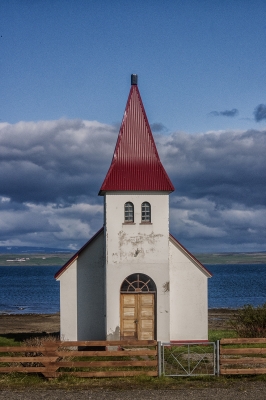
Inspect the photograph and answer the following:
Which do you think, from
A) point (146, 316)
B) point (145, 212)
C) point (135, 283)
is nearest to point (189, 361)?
point (146, 316)

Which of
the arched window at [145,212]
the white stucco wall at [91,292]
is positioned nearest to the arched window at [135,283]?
the white stucco wall at [91,292]

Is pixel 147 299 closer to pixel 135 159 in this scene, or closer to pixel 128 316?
pixel 128 316

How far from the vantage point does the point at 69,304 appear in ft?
86.9

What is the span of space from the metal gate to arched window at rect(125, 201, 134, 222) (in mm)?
5651

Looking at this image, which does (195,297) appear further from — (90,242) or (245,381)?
(245,381)

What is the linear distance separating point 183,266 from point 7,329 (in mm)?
17931

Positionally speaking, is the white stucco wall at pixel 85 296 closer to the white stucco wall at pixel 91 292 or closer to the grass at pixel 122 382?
the white stucco wall at pixel 91 292

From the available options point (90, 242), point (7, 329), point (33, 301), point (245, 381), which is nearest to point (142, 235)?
point (90, 242)

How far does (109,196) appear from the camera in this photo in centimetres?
2512

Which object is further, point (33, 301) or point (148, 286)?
point (33, 301)

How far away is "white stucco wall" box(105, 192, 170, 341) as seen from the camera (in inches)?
974

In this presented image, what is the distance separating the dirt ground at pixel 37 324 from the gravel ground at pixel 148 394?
65.7 feet

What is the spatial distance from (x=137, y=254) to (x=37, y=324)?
21062 mm

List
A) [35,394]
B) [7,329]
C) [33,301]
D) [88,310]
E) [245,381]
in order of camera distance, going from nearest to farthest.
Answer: [35,394], [245,381], [88,310], [7,329], [33,301]
